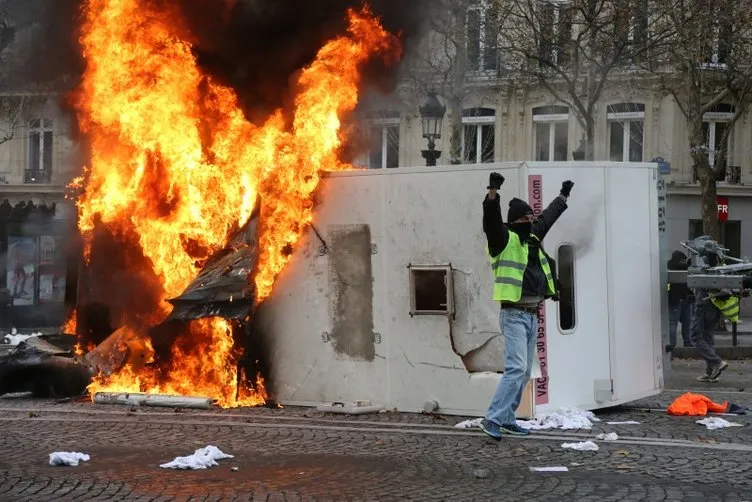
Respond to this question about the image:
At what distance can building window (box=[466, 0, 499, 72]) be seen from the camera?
23594mm

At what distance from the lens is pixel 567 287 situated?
32.2 ft

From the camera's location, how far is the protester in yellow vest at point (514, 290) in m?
8.60

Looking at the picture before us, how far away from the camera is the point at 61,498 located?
6.72 meters

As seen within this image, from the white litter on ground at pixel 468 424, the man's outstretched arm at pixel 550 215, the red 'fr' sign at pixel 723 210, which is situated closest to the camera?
the man's outstretched arm at pixel 550 215

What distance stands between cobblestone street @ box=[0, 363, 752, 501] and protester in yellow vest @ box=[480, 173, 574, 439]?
0.97 ft

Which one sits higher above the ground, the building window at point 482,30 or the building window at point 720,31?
the building window at point 482,30

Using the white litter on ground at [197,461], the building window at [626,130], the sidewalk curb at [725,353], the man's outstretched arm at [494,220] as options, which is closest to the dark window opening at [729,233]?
the building window at [626,130]

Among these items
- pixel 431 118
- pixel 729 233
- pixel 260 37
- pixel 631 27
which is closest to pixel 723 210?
pixel 729 233

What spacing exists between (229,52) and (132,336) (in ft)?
10.5

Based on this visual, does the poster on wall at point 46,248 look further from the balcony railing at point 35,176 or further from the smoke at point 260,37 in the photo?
the smoke at point 260,37

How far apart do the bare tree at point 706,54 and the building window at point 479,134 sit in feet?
26.4

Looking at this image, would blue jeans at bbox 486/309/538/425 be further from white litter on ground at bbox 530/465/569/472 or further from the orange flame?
the orange flame

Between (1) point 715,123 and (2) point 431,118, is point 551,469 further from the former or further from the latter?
(1) point 715,123

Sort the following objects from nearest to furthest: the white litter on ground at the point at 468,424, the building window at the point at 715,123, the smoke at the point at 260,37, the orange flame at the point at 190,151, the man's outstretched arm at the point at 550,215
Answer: the man's outstretched arm at the point at 550,215, the white litter on ground at the point at 468,424, the orange flame at the point at 190,151, the smoke at the point at 260,37, the building window at the point at 715,123
